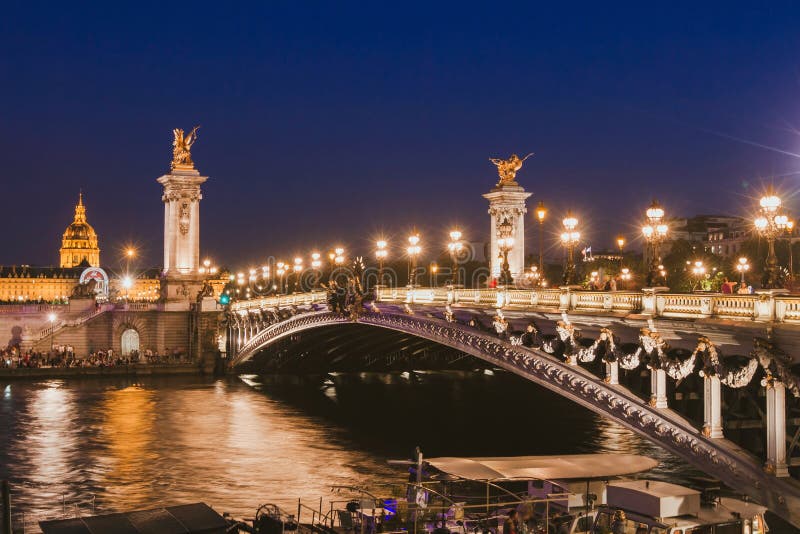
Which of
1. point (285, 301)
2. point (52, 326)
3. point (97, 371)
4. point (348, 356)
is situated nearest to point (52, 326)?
point (52, 326)

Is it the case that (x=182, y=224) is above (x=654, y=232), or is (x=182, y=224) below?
above

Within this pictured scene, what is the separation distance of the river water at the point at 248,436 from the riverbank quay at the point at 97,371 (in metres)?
3.21

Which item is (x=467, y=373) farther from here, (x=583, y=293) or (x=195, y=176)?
(x=583, y=293)

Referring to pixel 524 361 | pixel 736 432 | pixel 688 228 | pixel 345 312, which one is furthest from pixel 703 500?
pixel 688 228

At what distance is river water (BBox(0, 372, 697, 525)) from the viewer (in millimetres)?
34281

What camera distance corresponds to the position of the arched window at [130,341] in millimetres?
81250

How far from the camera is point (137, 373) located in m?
73.6

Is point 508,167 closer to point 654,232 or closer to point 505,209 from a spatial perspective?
point 505,209

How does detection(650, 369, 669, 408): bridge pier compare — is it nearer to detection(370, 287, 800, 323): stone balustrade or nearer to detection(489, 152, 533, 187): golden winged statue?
detection(370, 287, 800, 323): stone balustrade

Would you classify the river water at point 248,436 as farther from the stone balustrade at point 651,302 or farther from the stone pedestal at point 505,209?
the stone pedestal at point 505,209

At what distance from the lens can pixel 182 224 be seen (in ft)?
280

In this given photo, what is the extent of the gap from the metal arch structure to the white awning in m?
0.92

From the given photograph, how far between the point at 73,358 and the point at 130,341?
18.2 feet

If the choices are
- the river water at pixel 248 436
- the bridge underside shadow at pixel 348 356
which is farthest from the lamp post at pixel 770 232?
the bridge underside shadow at pixel 348 356
